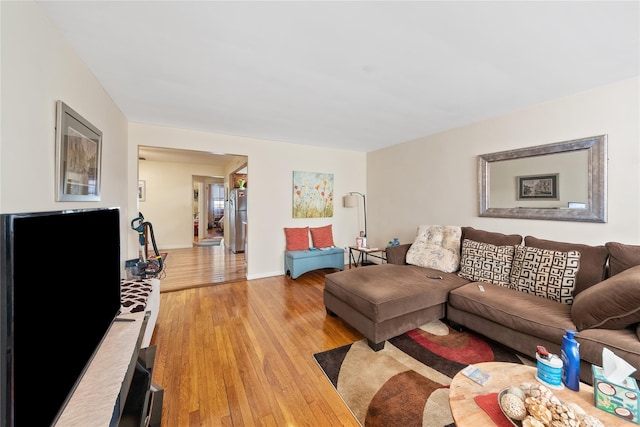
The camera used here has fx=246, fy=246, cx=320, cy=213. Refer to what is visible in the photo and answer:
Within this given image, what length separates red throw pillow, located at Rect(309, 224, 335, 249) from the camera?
4.62 metres

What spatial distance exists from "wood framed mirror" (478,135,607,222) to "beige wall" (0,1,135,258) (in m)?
3.82

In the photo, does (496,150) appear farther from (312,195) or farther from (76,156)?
(76,156)

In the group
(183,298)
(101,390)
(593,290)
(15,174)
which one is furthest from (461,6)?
(183,298)

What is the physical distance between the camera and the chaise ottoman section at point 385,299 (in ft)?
7.00

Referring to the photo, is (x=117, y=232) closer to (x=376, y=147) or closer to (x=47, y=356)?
(x=47, y=356)

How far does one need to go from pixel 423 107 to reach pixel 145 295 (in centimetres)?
335

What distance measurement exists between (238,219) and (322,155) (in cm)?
283

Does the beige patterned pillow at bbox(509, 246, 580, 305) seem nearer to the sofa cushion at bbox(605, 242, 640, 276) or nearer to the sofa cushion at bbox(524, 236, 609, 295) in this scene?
the sofa cushion at bbox(524, 236, 609, 295)

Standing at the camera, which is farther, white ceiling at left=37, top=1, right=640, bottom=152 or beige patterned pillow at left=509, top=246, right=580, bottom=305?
beige patterned pillow at left=509, top=246, right=580, bottom=305

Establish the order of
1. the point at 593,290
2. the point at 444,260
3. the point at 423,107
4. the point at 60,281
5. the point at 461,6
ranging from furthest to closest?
the point at 444,260 → the point at 423,107 → the point at 593,290 → the point at 461,6 → the point at 60,281

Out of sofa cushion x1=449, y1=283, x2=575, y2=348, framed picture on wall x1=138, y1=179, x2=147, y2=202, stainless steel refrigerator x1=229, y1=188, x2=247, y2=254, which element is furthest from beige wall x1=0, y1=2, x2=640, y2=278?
framed picture on wall x1=138, y1=179, x2=147, y2=202

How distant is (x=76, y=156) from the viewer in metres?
1.71

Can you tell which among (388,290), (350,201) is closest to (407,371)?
(388,290)

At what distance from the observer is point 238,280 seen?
4047mm
